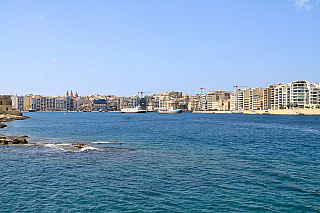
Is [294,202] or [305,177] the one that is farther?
[305,177]

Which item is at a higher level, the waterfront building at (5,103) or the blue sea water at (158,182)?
the waterfront building at (5,103)

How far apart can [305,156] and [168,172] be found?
13.2m

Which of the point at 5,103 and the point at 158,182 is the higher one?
the point at 5,103

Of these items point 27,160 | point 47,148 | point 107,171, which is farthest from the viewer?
point 47,148

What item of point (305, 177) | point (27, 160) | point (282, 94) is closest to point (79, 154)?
point (27, 160)

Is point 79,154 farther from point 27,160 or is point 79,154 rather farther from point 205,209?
point 205,209

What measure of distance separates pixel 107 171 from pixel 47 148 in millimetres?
12539

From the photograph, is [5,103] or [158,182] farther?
[5,103]

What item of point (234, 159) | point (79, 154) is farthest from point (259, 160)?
point (79, 154)

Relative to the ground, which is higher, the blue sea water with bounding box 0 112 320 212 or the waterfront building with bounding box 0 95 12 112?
the waterfront building with bounding box 0 95 12 112

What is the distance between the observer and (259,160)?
23.8 m

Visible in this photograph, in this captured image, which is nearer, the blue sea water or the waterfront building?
the blue sea water

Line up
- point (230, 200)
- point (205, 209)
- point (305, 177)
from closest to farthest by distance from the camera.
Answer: point (205, 209) → point (230, 200) → point (305, 177)

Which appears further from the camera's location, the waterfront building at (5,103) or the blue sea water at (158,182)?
the waterfront building at (5,103)
